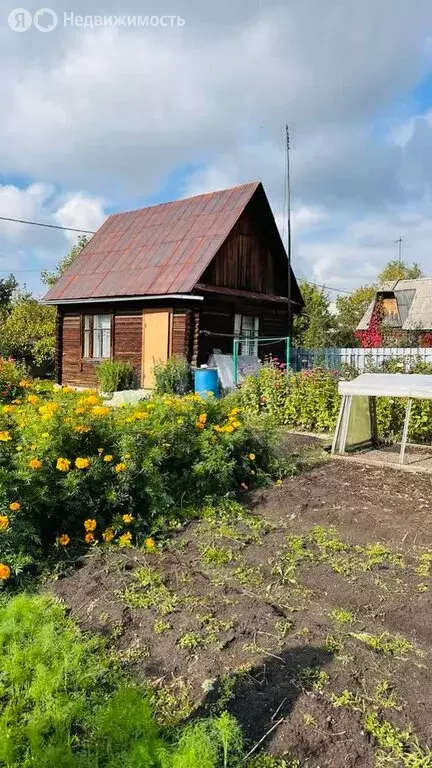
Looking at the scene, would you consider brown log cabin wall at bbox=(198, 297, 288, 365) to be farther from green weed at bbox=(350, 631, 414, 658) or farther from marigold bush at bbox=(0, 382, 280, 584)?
green weed at bbox=(350, 631, 414, 658)

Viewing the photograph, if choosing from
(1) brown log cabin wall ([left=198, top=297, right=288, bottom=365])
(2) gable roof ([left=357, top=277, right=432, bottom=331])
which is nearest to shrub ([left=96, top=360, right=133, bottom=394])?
(1) brown log cabin wall ([left=198, top=297, right=288, bottom=365])

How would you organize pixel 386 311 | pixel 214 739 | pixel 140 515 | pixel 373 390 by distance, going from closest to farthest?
pixel 214 739, pixel 140 515, pixel 373 390, pixel 386 311

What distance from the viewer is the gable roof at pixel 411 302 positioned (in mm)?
31656

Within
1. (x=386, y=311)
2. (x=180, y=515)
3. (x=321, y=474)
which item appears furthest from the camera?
(x=386, y=311)

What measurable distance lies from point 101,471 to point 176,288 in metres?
10.5

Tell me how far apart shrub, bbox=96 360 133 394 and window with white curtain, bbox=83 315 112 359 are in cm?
123

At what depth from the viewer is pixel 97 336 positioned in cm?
1691

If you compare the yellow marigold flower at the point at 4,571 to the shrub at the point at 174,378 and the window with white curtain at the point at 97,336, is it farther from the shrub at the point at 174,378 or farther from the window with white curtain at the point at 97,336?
the window with white curtain at the point at 97,336

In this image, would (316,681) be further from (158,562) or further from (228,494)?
(228,494)

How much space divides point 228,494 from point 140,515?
89 centimetres

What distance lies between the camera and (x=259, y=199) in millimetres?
16125

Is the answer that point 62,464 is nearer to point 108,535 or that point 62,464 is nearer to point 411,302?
point 108,535

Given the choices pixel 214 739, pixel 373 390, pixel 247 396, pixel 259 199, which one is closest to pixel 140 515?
pixel 214 739

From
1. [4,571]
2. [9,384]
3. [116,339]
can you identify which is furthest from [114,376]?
[4,571]
